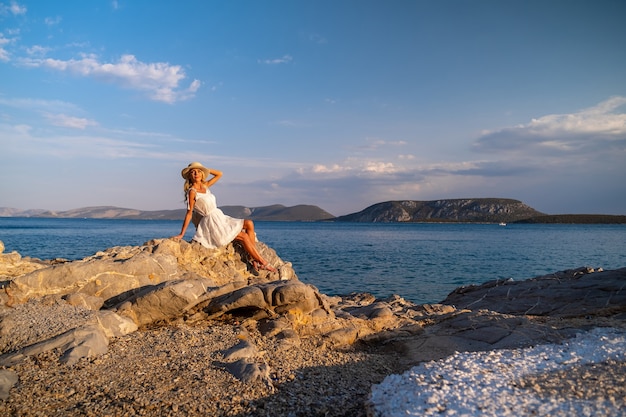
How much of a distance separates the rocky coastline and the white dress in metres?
0.34

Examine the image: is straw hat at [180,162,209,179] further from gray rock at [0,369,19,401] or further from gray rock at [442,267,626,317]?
gray rock at [442,267,626,317]

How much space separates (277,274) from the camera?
41.9 feet

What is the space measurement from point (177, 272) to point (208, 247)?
4.83ft

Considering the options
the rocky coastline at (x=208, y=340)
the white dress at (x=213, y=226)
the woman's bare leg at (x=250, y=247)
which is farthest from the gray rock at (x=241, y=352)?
the woman's bare leg at (x=250, y=247)

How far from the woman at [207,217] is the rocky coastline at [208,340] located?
1.46ft

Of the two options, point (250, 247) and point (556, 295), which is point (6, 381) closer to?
point (250, 247)

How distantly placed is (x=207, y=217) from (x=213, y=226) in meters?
0.29

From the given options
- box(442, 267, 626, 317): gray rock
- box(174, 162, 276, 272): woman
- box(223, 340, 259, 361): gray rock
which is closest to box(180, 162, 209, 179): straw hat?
box(174, 162, 276, 272): woman

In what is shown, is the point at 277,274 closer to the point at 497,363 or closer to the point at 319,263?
the point at 497,363

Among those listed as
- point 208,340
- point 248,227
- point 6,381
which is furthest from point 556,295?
point 6,381

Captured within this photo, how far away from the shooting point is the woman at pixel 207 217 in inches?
455

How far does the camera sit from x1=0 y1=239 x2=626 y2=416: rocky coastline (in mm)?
5551

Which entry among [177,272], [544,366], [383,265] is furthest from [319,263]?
[544,366]

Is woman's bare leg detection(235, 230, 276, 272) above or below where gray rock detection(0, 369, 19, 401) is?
above
